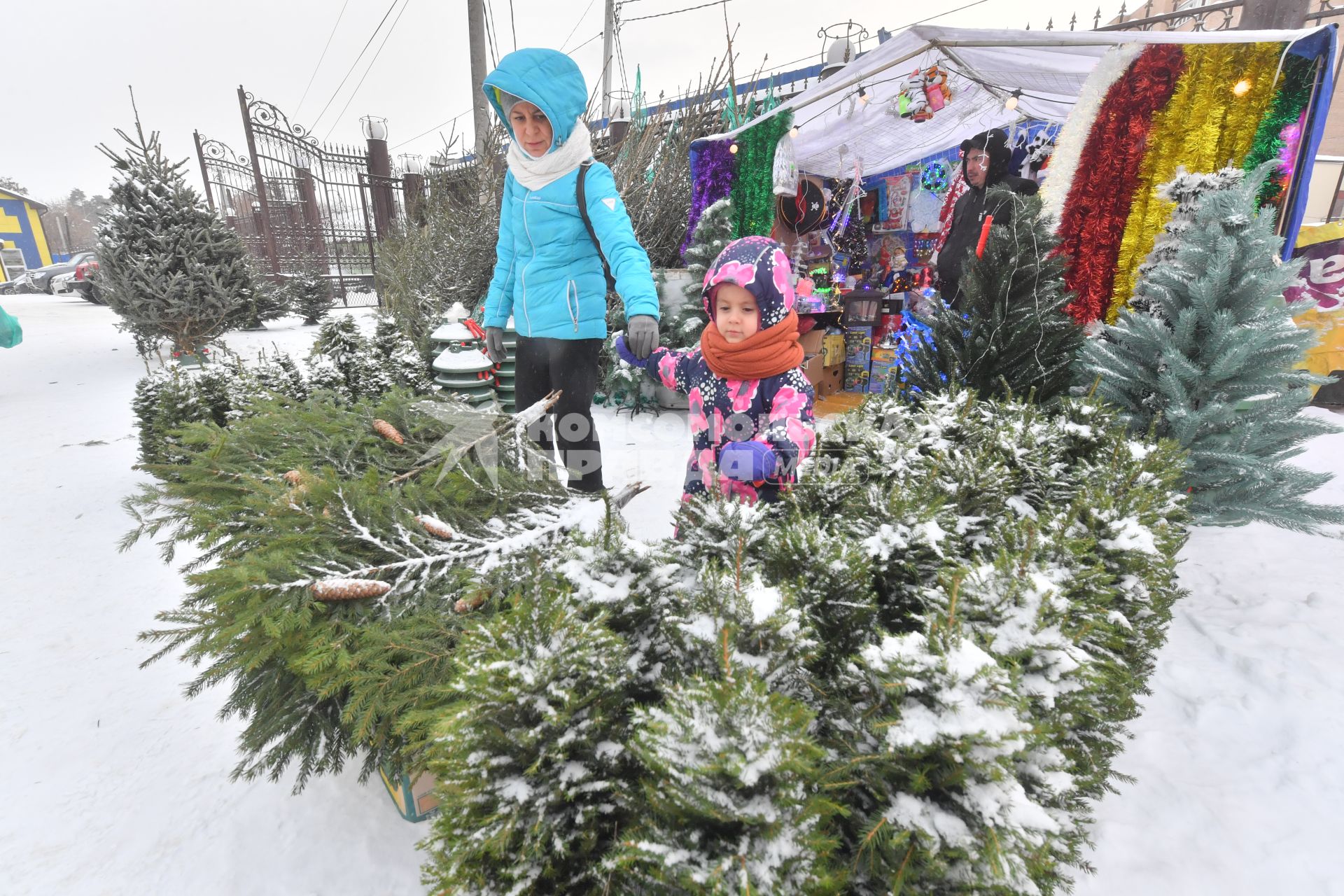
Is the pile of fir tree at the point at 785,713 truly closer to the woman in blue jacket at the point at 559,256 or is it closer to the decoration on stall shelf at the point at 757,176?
the woman in blue jacket at the point at 559,256

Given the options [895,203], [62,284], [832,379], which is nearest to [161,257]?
[832,379]

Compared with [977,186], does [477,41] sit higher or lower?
higher

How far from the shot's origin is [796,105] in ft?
16.6

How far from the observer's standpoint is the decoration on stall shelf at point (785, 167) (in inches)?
215

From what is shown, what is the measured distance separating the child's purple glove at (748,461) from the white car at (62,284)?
99.2ft

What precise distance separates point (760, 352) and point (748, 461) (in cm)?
48

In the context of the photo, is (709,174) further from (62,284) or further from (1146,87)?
(62,284)

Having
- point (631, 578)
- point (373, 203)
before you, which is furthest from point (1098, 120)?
point (373, 203)

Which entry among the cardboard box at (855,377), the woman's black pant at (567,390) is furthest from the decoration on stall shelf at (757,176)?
the woman's black pant at (567,390)

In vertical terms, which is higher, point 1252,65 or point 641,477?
point 1252,65

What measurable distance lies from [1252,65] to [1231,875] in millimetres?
4024

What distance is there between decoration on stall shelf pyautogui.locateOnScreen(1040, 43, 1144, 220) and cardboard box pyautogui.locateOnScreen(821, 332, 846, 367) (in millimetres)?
2417

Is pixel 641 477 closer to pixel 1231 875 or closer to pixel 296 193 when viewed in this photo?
pixel 1231 875

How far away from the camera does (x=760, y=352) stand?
6.97ft
